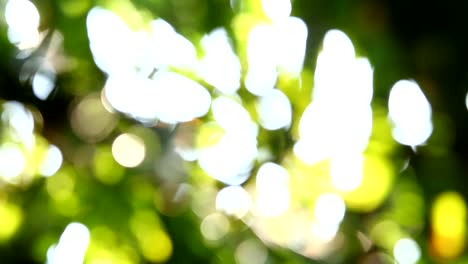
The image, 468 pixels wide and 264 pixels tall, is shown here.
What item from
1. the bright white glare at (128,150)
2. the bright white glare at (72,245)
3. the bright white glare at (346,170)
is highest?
the bright white glare at (346,170)

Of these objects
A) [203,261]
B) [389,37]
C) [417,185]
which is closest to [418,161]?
[417,185]

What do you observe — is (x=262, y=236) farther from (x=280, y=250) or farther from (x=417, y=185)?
(x=417, y=185)

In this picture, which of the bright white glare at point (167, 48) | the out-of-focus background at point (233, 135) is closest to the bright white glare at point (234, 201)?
the out-of-focus background at point (233, 135)

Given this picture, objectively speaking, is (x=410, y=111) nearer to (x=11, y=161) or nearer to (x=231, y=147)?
(x=231, y=147)

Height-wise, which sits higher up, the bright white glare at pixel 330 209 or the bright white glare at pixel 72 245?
the bright white glare at pixel 330 209

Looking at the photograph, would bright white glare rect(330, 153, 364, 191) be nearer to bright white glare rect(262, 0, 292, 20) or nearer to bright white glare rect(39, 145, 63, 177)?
bright white glare rect(262, 0, 292, 20)

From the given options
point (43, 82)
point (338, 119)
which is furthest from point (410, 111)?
point (43, 82)

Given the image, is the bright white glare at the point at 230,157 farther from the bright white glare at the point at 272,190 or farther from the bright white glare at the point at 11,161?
the bright white glare at the point at 11,161
